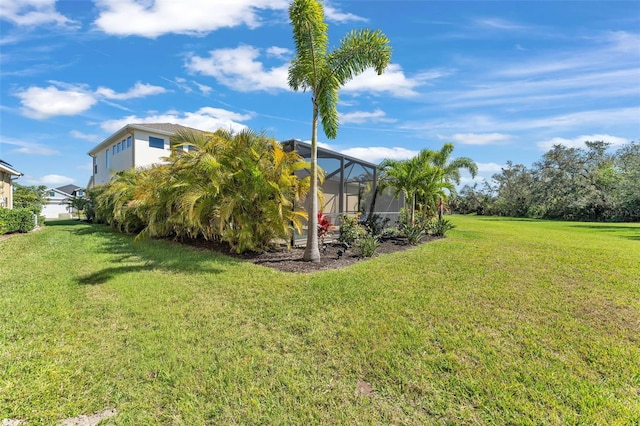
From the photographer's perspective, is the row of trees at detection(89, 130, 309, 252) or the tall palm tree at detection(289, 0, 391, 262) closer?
the tall palm tree at detection(289, 0, 391, 262)

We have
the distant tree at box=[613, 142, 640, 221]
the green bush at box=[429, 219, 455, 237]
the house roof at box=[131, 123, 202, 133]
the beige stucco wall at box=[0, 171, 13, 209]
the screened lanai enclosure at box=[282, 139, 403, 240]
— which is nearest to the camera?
the screened lanai enclosure at box=[282, 139, 403, 240]

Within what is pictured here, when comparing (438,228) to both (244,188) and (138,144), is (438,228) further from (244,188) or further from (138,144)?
(138,144)

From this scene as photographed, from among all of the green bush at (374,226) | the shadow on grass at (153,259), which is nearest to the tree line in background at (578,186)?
the green bush at (374,226)

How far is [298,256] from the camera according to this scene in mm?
7660

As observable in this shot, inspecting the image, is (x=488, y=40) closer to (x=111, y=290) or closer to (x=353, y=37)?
(x=353, y=37)

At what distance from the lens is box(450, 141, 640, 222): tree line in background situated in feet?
93.3

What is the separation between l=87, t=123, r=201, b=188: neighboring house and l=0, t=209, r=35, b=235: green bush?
398 centimetres

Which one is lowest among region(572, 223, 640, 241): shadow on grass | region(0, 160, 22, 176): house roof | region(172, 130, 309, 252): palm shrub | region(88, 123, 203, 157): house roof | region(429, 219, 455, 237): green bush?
region(572, 223, 640, 241): shadow on grass

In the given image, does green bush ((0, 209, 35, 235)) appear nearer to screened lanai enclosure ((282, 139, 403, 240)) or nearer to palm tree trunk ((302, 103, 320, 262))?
screened lanai enclosure ((282, 139, 403, 240))

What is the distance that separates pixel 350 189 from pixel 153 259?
318 inches

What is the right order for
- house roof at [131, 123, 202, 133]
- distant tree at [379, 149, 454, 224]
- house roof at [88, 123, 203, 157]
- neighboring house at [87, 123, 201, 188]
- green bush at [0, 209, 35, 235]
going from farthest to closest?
house roof at [131, 123, 202, 133], neighboring house at [87, 123, 201, 188], house roof at [88, 123, 203, 157], green bush at [0, 209, 35, 235], distant tree at [379, 149, 454, 224]

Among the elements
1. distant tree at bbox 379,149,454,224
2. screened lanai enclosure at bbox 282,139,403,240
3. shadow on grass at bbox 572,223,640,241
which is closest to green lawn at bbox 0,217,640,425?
screened lanai enclosure at bbox 282,139,403,240

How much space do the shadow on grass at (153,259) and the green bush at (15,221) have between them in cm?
573

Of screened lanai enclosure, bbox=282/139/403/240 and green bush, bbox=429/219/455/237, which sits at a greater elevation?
screened lanai enclosure, bbox=282/139/403/240
